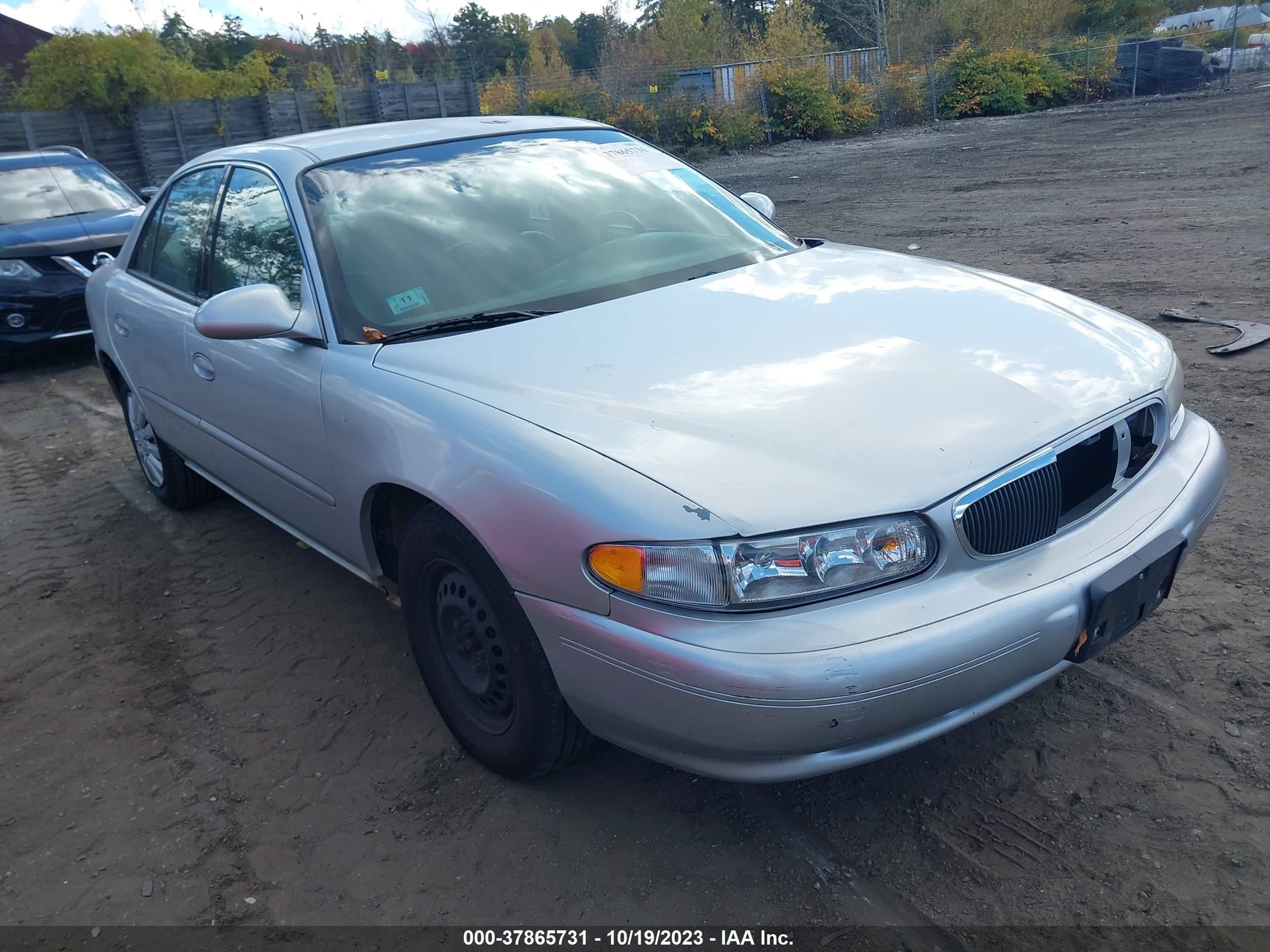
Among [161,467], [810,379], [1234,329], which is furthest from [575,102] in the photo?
[810,379]

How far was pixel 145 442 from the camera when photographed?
496 centimetres

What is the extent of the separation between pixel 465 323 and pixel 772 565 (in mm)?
1324

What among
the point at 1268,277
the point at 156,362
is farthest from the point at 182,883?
the point at 1268,277

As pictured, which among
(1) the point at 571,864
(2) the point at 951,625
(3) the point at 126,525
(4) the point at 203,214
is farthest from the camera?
(3) the point at 126,525

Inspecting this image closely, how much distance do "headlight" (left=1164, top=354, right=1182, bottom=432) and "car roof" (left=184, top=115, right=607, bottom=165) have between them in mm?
2382

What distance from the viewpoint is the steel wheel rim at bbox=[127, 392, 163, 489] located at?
4820 millimetres

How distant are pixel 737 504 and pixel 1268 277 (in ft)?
21.0

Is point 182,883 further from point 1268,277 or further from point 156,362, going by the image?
point 1268,277

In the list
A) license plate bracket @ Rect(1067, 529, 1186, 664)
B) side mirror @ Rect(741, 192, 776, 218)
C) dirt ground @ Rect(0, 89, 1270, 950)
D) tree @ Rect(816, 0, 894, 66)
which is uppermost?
tree @ Rect(816, 0, 894, 66)

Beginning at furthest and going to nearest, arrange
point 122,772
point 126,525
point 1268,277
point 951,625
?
point 1268,277, point 126,525, point 122,772, point 951,625

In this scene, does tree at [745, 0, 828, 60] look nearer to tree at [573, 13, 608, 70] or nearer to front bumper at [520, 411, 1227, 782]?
tree at [573, 13, 608, 70]

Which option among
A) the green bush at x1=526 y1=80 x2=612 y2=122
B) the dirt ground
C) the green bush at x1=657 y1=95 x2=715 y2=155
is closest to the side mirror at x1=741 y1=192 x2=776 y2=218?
the dirt ground

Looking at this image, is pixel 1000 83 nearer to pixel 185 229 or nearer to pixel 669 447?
pixel 185 229

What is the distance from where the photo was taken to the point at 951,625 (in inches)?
79.3
